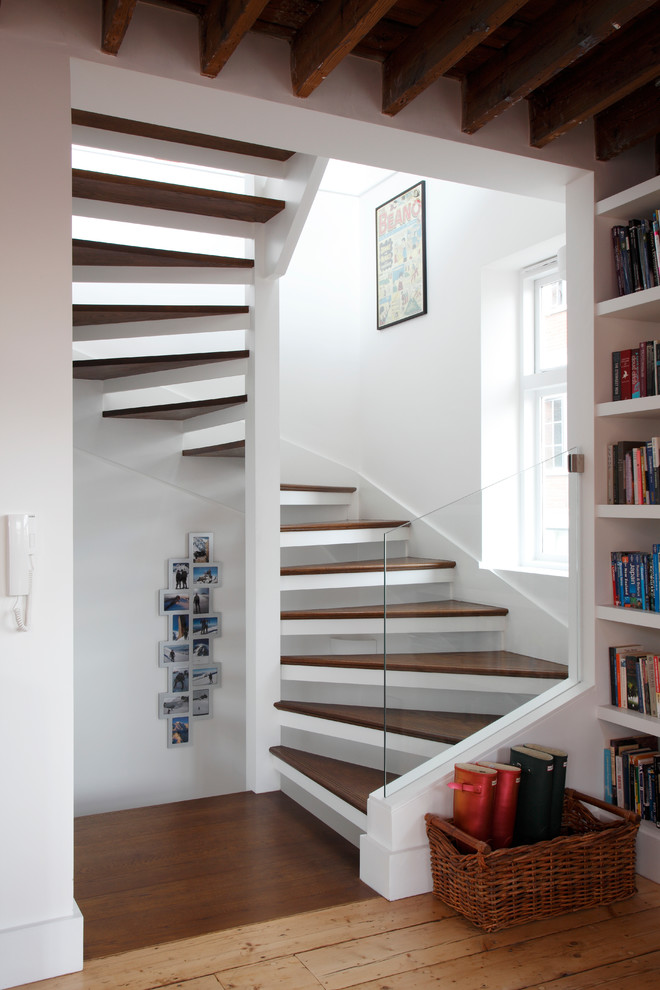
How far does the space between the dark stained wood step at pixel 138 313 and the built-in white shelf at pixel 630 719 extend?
2.46 m

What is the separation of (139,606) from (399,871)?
8.28 ft

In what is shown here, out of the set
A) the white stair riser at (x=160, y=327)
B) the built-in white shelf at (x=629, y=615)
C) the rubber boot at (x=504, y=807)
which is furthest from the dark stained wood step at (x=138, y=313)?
the rubber boot at (x=504, y=807)

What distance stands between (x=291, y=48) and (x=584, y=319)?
1436 millimetres

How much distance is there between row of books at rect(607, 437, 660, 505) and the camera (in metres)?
2.81

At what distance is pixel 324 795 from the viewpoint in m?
3.27

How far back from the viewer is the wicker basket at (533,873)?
244cm

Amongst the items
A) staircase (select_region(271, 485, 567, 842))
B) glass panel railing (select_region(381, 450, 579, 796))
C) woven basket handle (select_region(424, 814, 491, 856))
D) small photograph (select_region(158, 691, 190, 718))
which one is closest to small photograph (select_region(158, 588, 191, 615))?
small photograph (select_region(158, 691, 190, 718))

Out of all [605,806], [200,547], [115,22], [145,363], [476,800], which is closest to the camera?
[115,22]

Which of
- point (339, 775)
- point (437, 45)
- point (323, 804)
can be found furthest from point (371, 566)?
point (437, 45)

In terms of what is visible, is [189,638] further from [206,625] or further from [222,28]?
[222,28]

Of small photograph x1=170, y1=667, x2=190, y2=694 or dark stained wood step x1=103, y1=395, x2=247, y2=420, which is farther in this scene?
small photograph x1=170, y1=667, x2=190, y2=694

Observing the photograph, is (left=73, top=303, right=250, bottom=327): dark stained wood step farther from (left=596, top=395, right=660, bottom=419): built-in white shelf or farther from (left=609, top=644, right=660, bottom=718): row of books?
(left=609, top=644, right=660, bottom=718): row of books

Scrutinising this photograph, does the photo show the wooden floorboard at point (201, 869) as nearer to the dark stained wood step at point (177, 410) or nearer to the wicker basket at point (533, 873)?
the wicker basket at point (533, 873)

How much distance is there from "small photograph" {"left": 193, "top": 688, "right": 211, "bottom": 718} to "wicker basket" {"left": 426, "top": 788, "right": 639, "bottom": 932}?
2425 mm
